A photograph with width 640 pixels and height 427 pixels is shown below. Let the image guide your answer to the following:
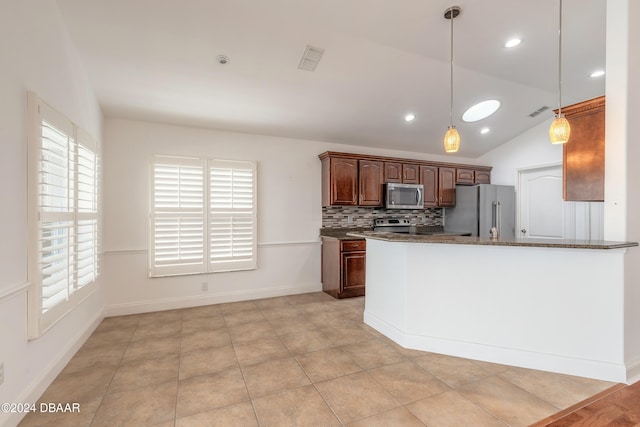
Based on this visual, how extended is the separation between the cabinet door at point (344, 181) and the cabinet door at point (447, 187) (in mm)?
1830

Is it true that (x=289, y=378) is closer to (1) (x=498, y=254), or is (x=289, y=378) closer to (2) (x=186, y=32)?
(1) (x=498, y=254)

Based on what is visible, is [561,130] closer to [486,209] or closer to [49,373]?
[486,209]

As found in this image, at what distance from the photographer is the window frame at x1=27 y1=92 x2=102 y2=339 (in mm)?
1890

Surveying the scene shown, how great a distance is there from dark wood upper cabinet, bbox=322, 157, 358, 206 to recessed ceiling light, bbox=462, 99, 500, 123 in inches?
78.2

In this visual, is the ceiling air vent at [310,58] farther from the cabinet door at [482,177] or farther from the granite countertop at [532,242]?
the cabinet door at [482,177]

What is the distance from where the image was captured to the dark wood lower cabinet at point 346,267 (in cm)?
430

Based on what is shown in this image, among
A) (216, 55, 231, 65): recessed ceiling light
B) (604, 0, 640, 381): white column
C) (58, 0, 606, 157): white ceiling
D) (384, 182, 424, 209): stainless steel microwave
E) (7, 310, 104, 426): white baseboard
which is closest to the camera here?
(7, 310, 104, 426): white baseboard

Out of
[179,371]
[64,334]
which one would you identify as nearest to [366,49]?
[179,371]

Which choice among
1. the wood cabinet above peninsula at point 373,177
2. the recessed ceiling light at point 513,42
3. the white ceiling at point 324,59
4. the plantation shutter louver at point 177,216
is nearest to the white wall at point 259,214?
the plantation shutter louver at point 177,216

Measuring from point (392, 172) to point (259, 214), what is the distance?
2.37 metres

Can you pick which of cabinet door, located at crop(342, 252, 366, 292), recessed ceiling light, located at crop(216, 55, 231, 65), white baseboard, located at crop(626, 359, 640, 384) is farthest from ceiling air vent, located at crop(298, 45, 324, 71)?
white baseboard, located at crop(626, 359, 640, 384)

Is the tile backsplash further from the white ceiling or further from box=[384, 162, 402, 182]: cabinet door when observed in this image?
the white ceiling

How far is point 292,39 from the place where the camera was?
275 cm

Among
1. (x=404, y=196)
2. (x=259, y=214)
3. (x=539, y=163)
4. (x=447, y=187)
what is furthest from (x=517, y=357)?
(x=539, y=163)
